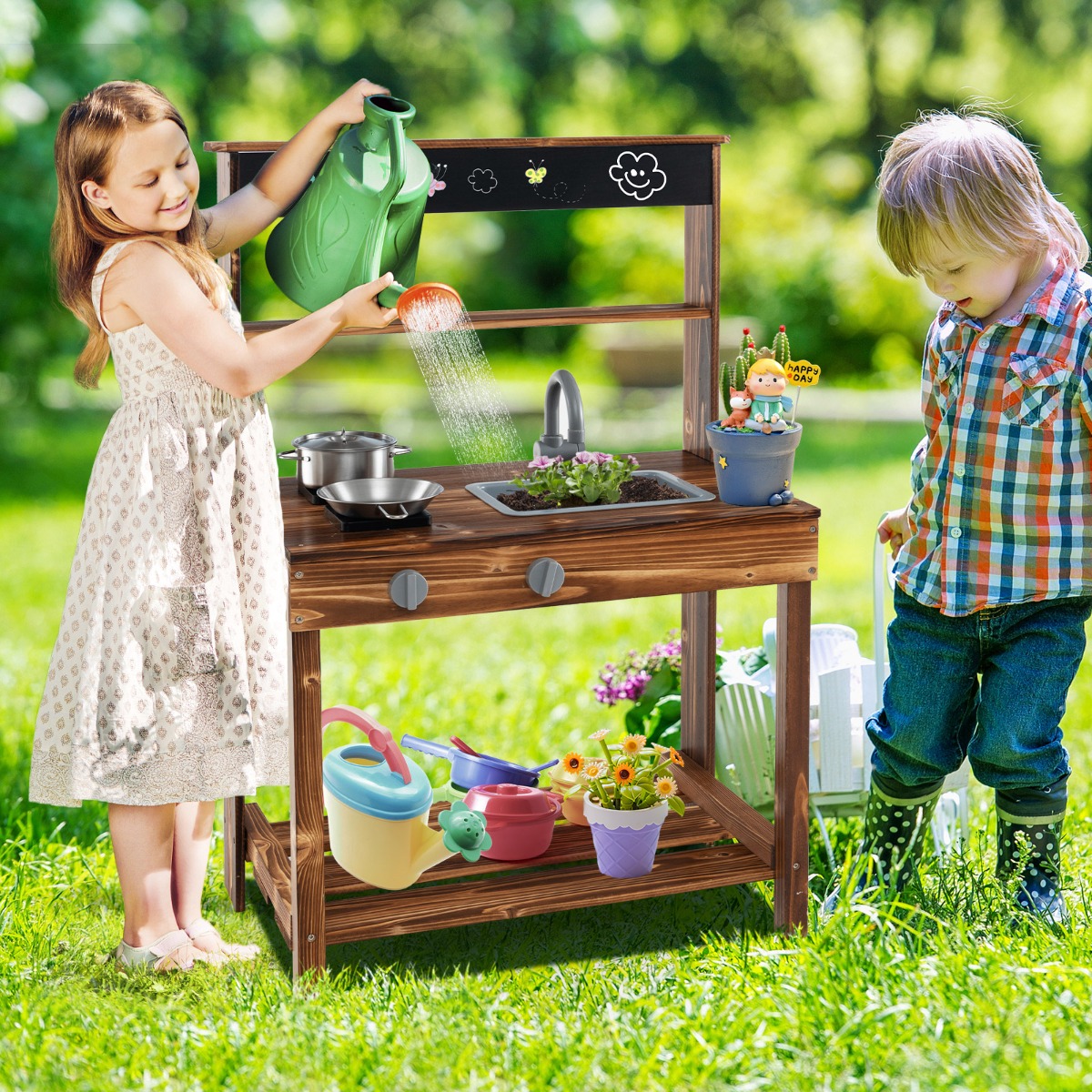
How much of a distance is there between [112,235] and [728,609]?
3.41 m

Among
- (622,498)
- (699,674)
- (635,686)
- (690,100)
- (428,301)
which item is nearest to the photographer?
(428,301)

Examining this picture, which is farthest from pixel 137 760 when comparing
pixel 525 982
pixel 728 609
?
pixel 728 609

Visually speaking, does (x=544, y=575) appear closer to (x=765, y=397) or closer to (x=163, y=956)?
(x=765, y=397)

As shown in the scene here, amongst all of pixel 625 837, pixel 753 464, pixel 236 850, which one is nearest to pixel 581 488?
pixel 753 464

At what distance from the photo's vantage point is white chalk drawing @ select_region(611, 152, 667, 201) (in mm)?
2672

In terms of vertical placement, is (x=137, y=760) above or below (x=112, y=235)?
below

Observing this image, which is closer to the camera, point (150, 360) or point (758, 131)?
point (150, 360)

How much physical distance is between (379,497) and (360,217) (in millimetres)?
497

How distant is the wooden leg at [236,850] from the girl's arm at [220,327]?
3.22 feet

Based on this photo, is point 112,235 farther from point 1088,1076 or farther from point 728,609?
point 728,609

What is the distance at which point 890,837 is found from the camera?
2811mm

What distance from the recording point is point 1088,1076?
2.10 m

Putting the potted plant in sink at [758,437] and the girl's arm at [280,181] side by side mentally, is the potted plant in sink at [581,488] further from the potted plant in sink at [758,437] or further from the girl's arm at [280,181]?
the girl's arm at [280,181]

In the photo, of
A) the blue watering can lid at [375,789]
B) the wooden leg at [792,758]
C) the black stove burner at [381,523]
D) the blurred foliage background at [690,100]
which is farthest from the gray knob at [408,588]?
the blurred foliage background at [690,100]
